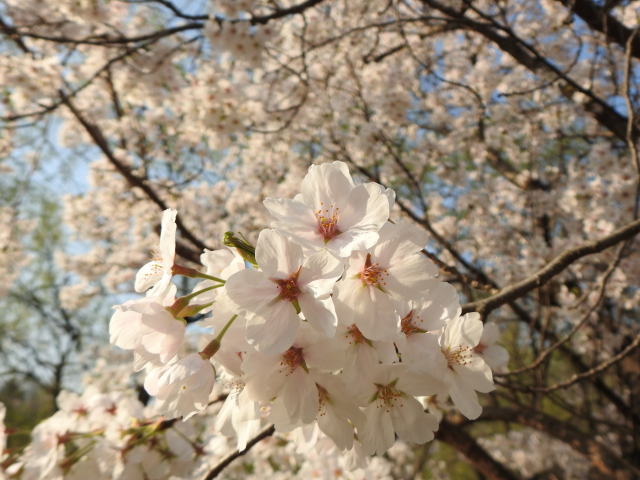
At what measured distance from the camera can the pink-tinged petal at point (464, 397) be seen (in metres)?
0.93

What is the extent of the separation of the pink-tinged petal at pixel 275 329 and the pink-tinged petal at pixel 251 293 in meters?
0.01

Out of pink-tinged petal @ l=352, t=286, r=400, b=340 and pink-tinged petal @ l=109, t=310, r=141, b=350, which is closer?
pink-tinged petal @ l=352, t=286, r=400, b=340

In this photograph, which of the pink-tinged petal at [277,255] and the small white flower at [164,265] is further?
the small white flower at [164,265]

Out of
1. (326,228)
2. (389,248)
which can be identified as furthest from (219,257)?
(389,248)

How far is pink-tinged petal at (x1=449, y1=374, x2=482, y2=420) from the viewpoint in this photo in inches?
36.8

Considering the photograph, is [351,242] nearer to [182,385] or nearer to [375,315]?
[375,315]

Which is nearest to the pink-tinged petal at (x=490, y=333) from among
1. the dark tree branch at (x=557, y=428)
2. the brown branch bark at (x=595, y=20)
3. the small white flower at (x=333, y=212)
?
the small white flower at (x=333, y=212)

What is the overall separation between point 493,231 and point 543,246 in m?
1.55

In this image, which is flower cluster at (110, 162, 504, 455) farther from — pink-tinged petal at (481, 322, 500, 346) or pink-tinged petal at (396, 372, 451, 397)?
pink-tinged petal at (481, 322, 500, 346)

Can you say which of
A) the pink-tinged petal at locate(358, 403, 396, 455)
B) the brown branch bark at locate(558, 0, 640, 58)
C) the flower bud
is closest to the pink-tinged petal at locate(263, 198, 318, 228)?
the flower bud

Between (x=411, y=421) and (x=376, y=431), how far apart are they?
92mm

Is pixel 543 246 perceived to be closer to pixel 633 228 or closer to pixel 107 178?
pixel 633 228

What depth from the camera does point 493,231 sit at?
6.18 meters

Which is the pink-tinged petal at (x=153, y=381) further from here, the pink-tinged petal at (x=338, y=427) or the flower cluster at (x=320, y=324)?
the pink-tinged petal at (x=338, y=427)
